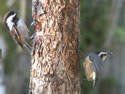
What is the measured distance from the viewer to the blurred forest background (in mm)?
7344

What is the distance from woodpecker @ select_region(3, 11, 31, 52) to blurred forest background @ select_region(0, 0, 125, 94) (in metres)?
3.04

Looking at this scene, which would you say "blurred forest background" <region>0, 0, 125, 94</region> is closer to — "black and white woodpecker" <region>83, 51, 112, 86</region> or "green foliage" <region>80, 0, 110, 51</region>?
"green foliage" <region>80, 0, 110, 51</region>

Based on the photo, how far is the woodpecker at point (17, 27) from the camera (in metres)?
3.84

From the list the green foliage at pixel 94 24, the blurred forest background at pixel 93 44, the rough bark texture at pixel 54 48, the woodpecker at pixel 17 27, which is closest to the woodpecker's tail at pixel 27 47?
the woodpecker at pixel 17 27

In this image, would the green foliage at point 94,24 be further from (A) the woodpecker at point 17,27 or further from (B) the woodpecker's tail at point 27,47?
(B) the woodpecker's tail at point 27,47

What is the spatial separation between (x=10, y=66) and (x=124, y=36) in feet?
8.82

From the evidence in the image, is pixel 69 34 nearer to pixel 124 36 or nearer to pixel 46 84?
pixel 46 84

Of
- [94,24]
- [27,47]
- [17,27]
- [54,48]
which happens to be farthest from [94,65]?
[94,24]

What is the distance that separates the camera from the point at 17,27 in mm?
3922

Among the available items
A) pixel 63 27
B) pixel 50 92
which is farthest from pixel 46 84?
pixel 63 27

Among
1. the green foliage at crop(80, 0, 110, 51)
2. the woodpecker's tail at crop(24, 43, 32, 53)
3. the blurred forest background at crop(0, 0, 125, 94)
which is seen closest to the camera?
the woodpecker's tail at crop(24, 43, 32, 53)

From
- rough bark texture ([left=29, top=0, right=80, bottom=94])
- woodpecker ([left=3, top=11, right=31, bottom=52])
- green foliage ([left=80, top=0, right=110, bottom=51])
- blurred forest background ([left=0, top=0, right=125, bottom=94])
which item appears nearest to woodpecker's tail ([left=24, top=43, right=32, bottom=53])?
woodpecker ([left=3, top=11, right=31, bottom=52])

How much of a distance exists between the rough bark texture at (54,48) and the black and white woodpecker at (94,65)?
15.4 inches

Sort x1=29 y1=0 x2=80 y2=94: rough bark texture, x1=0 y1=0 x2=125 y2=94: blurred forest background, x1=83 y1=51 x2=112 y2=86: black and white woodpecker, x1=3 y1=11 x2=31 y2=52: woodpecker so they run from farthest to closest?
x1=0 y1=0 x2=125 y2=94: blurred forest background, x1=3 y1=11 x2=31 y2=52: woodpecker, x1=83 y1=51 x2=112 y2=86: black and white woodpecker, x1=29 y1=0 x2=80 y2=94: rough bark texture
